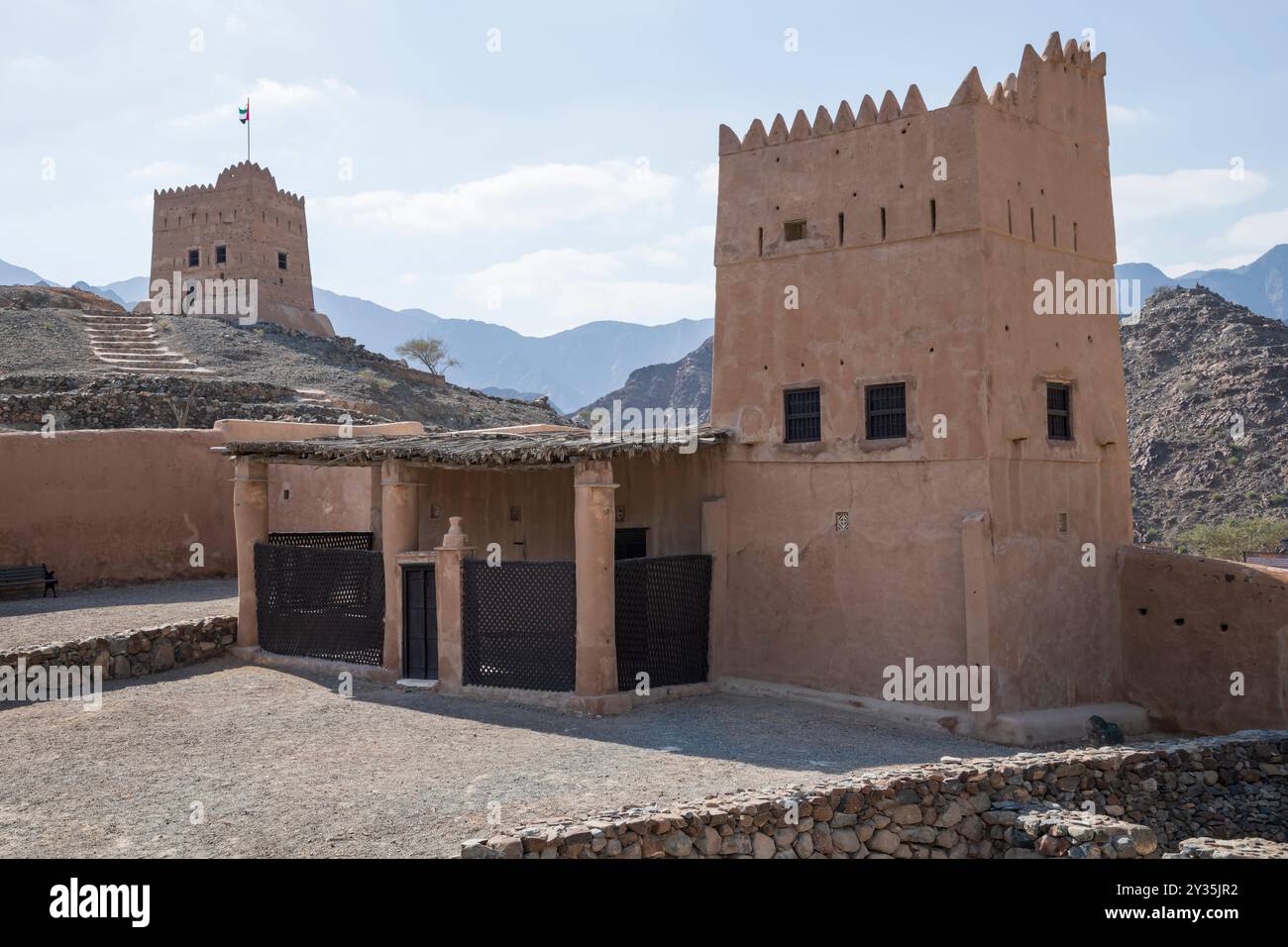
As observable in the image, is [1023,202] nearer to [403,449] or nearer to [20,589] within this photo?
[403,449]

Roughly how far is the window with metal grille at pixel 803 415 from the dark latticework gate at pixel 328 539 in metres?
7.94

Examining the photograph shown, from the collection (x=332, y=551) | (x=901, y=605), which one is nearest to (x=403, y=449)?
(x=332, y=551)

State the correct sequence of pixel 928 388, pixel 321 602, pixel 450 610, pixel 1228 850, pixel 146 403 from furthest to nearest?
pixel 146 403, pixel 321 602, pixel 450 610, pixel 928 388, pixel 1228 850

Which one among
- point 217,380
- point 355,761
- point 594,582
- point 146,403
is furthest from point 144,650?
point 217,380

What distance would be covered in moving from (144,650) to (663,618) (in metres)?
7.15

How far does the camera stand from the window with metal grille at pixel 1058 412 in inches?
597

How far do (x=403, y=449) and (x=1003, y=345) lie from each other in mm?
7899

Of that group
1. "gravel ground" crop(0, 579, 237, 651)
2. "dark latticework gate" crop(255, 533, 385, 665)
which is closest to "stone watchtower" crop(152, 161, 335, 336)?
"gravel ground" crop(0, 579, 237, 651)

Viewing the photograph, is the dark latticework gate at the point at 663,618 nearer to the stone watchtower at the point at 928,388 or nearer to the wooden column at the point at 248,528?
the stone watchtower at the point at 928,388

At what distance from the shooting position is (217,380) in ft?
129

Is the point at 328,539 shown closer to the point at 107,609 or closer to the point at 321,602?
the point at 321,602

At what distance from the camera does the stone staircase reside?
43125 millimetres

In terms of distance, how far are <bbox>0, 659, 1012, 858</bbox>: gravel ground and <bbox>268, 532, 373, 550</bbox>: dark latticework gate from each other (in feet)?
11.4
